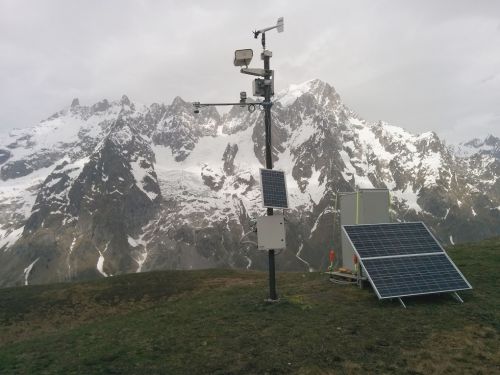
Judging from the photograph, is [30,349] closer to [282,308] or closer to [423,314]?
[282,308]

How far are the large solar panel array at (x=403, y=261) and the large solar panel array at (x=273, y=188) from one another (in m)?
3.94

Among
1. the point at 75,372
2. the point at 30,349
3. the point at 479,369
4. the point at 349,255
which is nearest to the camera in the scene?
the point at 479,369

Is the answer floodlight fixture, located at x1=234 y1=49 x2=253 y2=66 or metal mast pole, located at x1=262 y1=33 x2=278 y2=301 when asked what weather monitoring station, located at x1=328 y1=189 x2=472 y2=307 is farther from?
floodlight fixture, located at x1=234 y1=49 x2=253 y2=66

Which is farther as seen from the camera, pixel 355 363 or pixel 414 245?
pixel 414 245

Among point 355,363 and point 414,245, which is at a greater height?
point 414,245

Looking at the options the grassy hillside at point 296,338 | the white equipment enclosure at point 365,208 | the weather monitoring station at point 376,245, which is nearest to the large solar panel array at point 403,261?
the weather monitoring station at point 376,245

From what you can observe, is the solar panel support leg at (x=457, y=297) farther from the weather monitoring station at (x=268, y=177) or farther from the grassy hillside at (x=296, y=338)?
the weather monitoring station at (x=268, y=177)

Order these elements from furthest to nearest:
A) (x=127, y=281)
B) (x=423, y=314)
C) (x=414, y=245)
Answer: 1. (x=127, y=281)
2. (x=414, y=245)
3. (x=423, y=314)

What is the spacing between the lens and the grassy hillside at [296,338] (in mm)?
15234

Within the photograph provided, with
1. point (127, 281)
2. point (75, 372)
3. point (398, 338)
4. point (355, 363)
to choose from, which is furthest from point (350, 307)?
point (127, 281)

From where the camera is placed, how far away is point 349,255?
2834cm

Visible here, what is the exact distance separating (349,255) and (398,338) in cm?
1163

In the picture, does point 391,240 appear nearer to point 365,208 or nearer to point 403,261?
point 403,261

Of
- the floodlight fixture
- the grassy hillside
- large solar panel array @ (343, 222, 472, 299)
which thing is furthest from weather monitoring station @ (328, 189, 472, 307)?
the floodlight fixture
